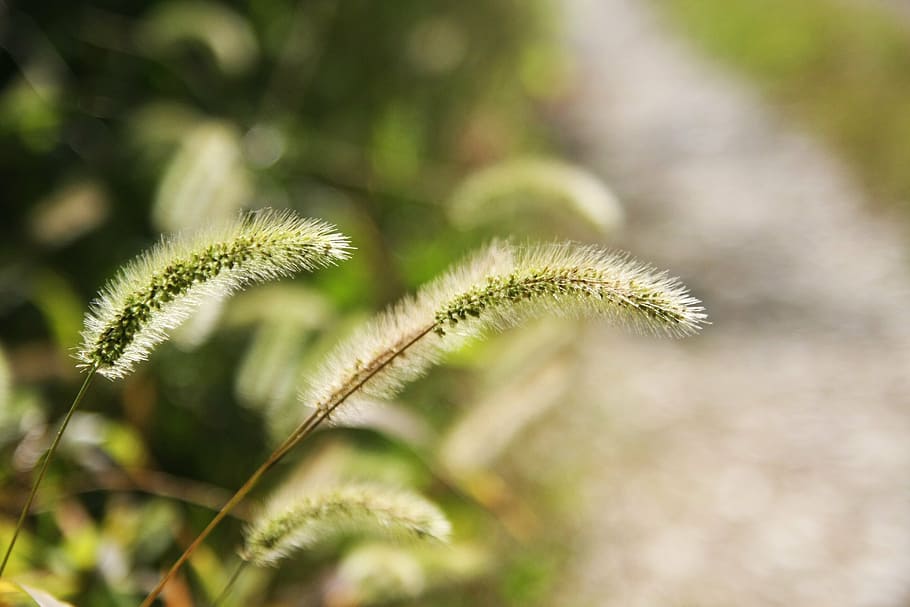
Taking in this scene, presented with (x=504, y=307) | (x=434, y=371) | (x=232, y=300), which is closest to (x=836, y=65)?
(x=434, y=371)

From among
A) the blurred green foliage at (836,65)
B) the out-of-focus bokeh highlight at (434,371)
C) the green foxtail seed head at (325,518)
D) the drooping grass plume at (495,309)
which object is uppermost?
the blurred green foliage at (836,65)

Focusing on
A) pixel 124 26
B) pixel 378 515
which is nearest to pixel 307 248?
pixel 378 515

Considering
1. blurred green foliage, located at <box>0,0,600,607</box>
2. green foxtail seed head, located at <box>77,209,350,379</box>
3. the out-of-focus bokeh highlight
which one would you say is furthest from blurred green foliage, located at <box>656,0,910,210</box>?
green foxtail seed head, located at <box>77,209,350,379</box>

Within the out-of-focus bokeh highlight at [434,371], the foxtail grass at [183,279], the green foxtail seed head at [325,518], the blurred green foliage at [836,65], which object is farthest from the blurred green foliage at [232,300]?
the blurred green foliage at [836,65]

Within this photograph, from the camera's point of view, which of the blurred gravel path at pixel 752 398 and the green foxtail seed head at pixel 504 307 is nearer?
the green foxtail seed head at pixel 504 307

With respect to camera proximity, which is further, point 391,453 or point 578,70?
point 578,70

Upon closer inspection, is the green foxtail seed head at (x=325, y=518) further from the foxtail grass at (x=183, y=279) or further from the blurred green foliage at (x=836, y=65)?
the blurred green foliage at (x=836, y=65)

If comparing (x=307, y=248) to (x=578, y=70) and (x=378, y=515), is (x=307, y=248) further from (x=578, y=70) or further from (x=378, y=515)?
(x=578, y=70)
